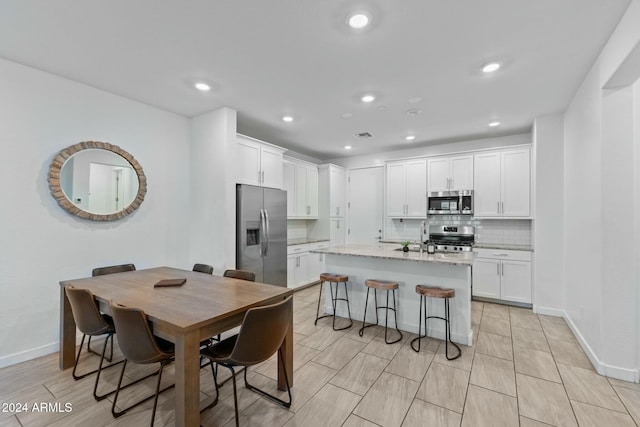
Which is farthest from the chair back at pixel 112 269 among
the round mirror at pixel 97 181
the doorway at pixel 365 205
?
the doorway at pixel 365 205

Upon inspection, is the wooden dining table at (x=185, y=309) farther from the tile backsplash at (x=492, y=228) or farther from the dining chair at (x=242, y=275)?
the tile backsplash at (x=492, y=228)

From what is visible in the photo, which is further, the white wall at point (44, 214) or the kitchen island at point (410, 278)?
the kitchen island at point (410, 278)

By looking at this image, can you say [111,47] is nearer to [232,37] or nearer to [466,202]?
[232,37]

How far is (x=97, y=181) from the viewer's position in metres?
3.15

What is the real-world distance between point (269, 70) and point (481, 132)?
12.2 feet

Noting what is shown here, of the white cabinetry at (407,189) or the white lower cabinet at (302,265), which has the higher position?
the white cabinetry at (407,189)

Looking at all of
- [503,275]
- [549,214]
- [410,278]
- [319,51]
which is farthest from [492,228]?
[319,51]

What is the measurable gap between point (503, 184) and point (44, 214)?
606cm

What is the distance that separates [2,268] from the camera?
2.54 meters

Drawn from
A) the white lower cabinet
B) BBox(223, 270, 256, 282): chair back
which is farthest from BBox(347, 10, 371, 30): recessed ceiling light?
the white lower cabinet

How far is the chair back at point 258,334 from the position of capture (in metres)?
1.67

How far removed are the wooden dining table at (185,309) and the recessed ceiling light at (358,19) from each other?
209 cm

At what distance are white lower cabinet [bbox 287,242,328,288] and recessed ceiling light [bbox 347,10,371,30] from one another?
3569 millimetres

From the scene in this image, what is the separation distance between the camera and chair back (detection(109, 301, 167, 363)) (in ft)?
5.49
